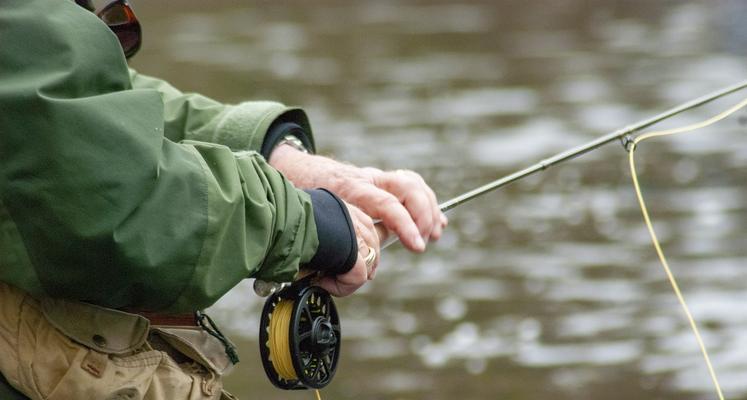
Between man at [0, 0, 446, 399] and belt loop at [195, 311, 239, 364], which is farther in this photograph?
belt loop at [195, 311, 239, 364]

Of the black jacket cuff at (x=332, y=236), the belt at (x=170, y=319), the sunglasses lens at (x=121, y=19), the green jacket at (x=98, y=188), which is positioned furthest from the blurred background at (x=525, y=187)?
the green jacket at (x=98, y=188)

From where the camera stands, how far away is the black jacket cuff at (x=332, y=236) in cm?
256

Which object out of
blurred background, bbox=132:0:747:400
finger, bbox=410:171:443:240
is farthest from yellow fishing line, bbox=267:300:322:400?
blurred background, bbox=132:0:747:400

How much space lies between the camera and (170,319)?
8.23 ft

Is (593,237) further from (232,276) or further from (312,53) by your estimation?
(312,53)

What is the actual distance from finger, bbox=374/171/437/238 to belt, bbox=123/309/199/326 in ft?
1.83

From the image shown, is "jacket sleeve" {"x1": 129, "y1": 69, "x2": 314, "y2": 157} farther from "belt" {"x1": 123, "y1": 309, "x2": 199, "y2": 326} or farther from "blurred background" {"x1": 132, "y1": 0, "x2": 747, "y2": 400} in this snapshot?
"blurred background" {"x1": 132, "y1": 0, "x2": 747, "y2": 400}

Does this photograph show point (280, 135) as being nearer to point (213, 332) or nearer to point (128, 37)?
point (128, 37)

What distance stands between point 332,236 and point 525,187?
5683 millimetres

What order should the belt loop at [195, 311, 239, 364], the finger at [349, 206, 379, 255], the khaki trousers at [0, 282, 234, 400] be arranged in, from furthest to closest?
the finger at [349, 206, 379, 255] → the belt loop at [195, 311, 239, 364] → the khaki trousers at [0, 282, 234, 400]

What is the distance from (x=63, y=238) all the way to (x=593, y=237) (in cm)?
544

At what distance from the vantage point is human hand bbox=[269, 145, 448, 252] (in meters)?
2.80

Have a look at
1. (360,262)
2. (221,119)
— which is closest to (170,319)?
(360,262)

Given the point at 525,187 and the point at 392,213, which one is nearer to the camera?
the point at 392,213
